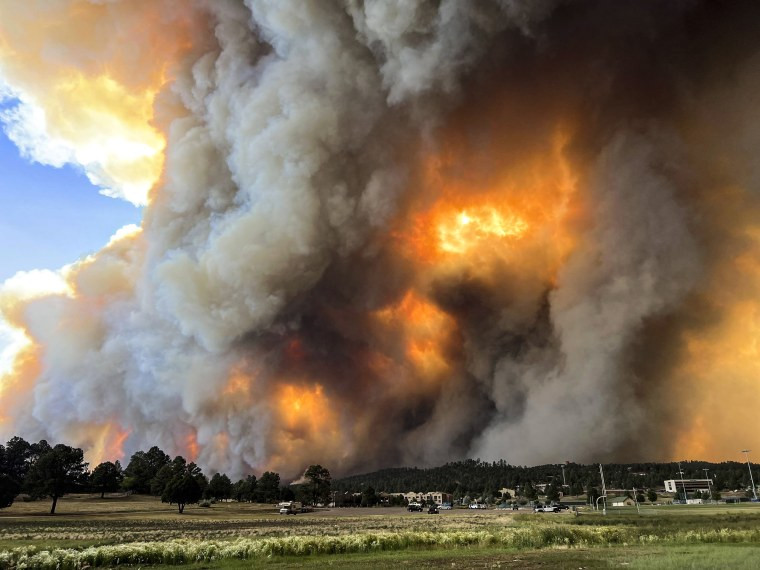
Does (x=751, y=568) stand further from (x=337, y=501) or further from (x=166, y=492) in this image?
(x=337, y=501)

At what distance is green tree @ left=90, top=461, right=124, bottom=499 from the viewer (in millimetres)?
134375

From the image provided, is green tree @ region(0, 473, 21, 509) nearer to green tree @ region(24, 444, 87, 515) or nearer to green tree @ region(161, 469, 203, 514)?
green tree @ region(24, 444, 87, 515)

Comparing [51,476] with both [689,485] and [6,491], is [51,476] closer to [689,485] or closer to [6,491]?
[6,491]

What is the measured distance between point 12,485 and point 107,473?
2329 inches

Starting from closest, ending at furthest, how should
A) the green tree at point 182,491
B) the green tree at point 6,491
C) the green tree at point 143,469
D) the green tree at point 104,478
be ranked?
the green tree at point 6,491, the green tree at point 182,491, the green tree at point 104,478, the green tree at point 143,469

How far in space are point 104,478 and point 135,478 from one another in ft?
50.4

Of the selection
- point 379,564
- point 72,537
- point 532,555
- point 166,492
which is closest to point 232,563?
point 379,564

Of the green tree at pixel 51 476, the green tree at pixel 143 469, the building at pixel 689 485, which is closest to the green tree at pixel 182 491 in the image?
the green tree at pixel 51 476

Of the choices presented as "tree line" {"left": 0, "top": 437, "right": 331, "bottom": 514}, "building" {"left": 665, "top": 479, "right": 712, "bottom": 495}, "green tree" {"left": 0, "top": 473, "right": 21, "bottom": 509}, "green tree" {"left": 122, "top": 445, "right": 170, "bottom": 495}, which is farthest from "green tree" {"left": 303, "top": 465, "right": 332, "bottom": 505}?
"building" {"left": 665, "top": 479, "right": 712, "bottom": 495}

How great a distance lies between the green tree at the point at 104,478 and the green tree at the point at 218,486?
978 inches

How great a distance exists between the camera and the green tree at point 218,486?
140125 millimetres

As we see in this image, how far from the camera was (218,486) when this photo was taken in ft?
472

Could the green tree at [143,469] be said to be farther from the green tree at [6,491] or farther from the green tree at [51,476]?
the green tree at [6,491]

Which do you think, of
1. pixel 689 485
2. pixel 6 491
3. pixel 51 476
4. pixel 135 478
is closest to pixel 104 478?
pixel 135 478
